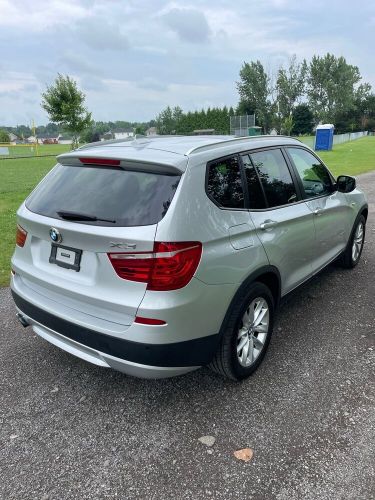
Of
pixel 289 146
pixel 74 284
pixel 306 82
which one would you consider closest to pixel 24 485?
pixel 74 284

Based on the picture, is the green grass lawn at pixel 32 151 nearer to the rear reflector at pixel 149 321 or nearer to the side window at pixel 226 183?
the side window at pixel 226 183

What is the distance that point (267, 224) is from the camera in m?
3.07

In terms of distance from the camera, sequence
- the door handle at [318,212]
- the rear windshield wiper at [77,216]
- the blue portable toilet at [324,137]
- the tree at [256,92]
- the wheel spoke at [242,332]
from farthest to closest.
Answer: the tree at [256,92] → the blue portable toilet at [324,137] → the door handle at [318,212] → the wheel spoke at [242,332] → the rear windshield wiper at [77,216]

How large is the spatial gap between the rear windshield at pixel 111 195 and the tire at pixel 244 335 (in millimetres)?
860

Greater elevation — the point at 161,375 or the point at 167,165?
the point at 167,165

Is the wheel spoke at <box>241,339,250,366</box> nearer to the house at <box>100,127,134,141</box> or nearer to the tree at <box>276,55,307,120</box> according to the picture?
the house at <box>100,127,134,141</box>

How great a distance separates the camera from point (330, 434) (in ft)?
8.52

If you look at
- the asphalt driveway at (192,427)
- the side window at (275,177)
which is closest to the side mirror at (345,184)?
the side window at (275,177)

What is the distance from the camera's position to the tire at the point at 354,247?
516 cm

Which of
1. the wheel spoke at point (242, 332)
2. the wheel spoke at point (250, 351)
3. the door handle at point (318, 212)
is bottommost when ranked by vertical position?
the wheel spoke at point (250, 351)

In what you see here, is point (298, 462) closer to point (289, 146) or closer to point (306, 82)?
point (289, 146)

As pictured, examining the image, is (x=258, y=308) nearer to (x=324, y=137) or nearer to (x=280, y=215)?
(x=280, y=215)

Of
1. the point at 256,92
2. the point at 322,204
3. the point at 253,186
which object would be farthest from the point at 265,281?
the point at 256,92

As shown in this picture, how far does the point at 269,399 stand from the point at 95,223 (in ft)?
5.60
